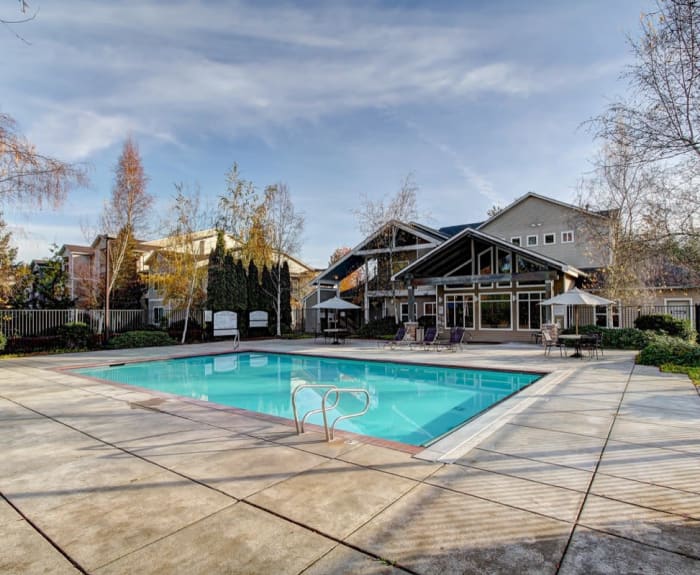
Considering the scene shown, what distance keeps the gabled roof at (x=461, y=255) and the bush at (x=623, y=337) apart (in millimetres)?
2756

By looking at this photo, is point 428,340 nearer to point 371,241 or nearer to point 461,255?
point 461,255

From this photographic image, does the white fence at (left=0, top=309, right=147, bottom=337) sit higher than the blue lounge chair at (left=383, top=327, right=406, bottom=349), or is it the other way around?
the white fence at (left=0, top=309, right=147, bottom=337)

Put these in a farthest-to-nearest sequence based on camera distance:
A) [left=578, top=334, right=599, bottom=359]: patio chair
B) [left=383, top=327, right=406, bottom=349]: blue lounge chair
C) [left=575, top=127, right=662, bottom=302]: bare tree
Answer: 1. [left=383, top=327, right=406, bottom=349]: blue lounge chair
2. [left=575, top=127, right=662, bottom=302]: bare tree
3. [left=578, top=334, right=599, bottom=359]: patio chair

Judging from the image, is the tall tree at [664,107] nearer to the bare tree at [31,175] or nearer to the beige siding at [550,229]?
the beige siding at [550,229]

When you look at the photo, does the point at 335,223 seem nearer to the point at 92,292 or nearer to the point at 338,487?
the point at 92,292

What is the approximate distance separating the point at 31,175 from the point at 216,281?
13341 mm

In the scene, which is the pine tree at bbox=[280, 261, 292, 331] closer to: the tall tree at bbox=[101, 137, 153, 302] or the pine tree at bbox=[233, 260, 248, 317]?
the pine tree at bbox=[233, 260, 248, 317]

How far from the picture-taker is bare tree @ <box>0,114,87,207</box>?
970 centimetres

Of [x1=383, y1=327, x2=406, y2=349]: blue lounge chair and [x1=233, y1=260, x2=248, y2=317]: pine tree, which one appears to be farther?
[x1=233, y1=260, x2=248, y2=317]: pine tree

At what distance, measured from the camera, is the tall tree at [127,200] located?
21.4m

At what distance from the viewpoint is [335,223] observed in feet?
90.8

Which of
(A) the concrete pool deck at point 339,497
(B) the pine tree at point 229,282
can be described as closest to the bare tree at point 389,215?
(B) the pine tree at point 229,282

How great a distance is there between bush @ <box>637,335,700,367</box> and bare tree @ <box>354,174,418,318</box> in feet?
42.9

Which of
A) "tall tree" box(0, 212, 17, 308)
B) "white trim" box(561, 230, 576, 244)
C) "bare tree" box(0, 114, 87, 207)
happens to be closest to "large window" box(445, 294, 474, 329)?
"white trim" box(561, 230, 576, 244)
